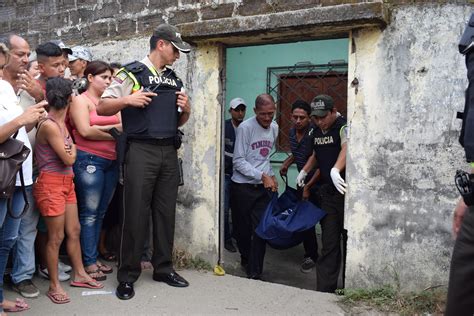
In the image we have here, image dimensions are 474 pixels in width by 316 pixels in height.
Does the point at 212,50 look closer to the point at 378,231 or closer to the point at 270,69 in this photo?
the point at 378,231

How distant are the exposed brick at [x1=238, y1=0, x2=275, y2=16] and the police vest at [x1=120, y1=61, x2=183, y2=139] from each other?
2.98ft

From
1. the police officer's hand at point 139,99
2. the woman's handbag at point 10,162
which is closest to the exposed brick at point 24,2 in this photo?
the police officer's hand at point 139,99

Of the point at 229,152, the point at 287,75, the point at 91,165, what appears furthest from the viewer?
the point at 287,75

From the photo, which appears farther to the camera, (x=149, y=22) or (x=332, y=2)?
(x=149, y=22)

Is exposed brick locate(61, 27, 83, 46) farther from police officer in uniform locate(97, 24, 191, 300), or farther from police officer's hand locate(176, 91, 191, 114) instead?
police officer's hand locate(176, 91, 191, 114)

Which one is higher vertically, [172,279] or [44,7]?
[44,7]

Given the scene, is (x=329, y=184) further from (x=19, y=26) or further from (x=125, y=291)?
(x=19, y=26)

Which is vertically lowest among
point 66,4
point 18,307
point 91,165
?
point 18,307

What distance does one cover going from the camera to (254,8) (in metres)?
4.07

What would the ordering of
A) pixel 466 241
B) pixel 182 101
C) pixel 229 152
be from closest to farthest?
pixel 466 241
pixel 182 101
pixel 229 152

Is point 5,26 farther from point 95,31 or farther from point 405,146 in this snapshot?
point 405,146

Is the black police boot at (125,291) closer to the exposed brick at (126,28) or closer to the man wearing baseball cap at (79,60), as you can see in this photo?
the man wearing baseball cap at (79,60)

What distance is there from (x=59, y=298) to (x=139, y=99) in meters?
1.57

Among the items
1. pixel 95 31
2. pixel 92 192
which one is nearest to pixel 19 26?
pixel 95 31
